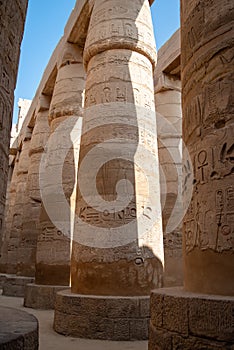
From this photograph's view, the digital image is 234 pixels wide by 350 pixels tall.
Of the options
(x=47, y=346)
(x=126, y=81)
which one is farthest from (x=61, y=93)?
(x=47, y=346)

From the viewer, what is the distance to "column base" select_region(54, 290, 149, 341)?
4.39 metres

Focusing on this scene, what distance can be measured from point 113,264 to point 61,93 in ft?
17.5

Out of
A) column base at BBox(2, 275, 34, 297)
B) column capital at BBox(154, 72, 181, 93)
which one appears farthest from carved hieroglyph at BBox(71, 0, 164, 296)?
column base at BBox(2, 275, 34, 297)

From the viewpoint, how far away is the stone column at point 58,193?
289 inches

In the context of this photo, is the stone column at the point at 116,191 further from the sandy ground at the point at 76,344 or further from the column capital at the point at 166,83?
the column capital at the point at 166,83

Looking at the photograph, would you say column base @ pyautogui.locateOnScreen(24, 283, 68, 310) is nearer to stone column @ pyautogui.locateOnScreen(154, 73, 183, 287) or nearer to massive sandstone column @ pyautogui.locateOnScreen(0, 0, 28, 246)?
stone column @ pyautogui.locateOnScreen(154, 73, 183, 287)

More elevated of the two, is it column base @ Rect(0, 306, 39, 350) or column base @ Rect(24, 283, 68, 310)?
column base @ Rect(0, 306, 39, 350)

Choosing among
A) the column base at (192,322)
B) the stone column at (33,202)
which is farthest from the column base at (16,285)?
the column base at (192,322)

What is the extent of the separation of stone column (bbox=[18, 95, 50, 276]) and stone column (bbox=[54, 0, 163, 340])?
5124 millimetres

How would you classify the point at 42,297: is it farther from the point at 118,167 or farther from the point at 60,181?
the point at 118,167

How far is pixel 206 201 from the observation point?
281 centimetres

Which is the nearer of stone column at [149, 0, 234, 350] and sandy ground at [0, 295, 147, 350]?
stone column at [149, 0, 234, 350]

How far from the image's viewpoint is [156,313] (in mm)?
2861

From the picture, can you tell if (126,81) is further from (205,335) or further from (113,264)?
(205,335)
